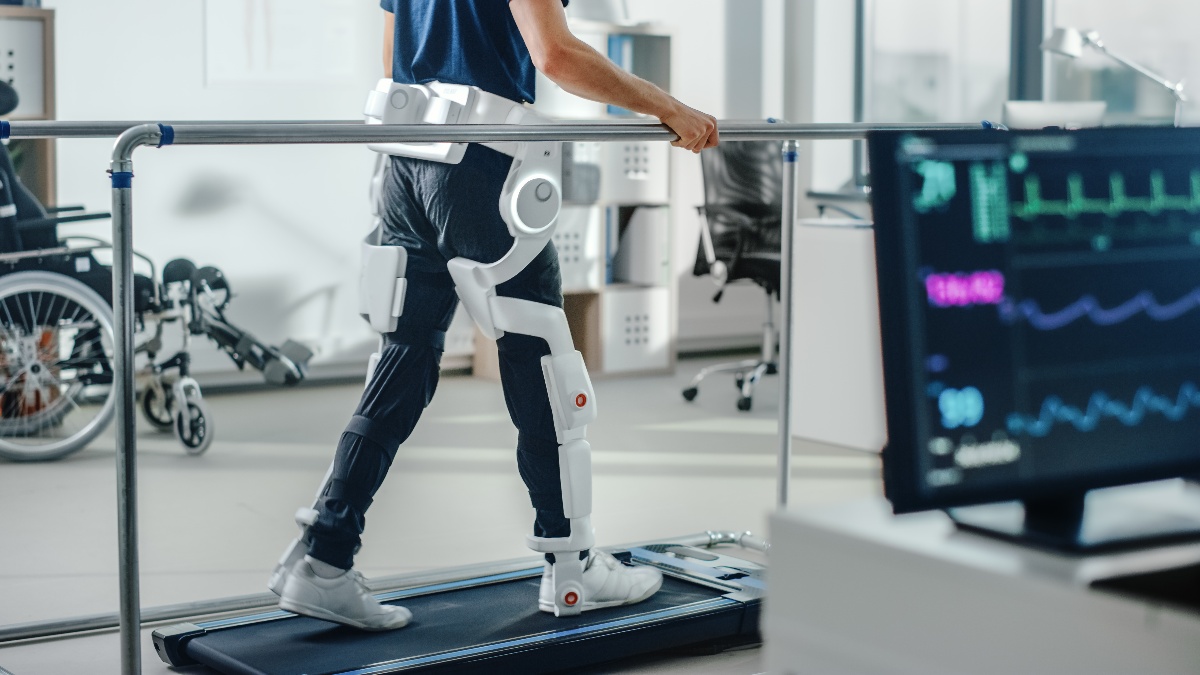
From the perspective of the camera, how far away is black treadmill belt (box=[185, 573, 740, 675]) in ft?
7.75

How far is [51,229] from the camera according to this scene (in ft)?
14.7

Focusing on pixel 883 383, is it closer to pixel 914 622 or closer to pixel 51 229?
pixel 914 622

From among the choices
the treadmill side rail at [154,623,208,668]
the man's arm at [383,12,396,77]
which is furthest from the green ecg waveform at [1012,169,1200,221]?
the treadmill side rail at [154,623,208,668]

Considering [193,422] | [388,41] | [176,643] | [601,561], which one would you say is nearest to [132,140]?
[388,41]

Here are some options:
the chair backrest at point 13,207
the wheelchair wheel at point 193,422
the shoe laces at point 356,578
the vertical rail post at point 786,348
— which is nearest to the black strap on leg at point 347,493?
the shoe laces at point 356,578

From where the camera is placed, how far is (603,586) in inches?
105

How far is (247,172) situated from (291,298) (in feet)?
1.64

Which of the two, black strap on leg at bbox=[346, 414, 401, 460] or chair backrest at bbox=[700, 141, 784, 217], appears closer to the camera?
black strap on leg at bbox=[346, 414, 401, 460]

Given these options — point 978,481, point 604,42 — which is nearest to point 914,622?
point 978,481

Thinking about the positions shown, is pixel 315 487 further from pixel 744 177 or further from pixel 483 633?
pixel 744 177

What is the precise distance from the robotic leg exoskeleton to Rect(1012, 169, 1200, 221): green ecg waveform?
139 centimetres

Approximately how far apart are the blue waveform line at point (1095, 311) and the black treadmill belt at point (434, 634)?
1480 millimetres

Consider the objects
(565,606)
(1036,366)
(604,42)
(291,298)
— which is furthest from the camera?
(604,42)

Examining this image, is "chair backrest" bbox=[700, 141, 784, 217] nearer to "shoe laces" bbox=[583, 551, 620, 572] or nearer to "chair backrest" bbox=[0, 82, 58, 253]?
"chair backrest" bbox=[0, 82, 58, 253]
